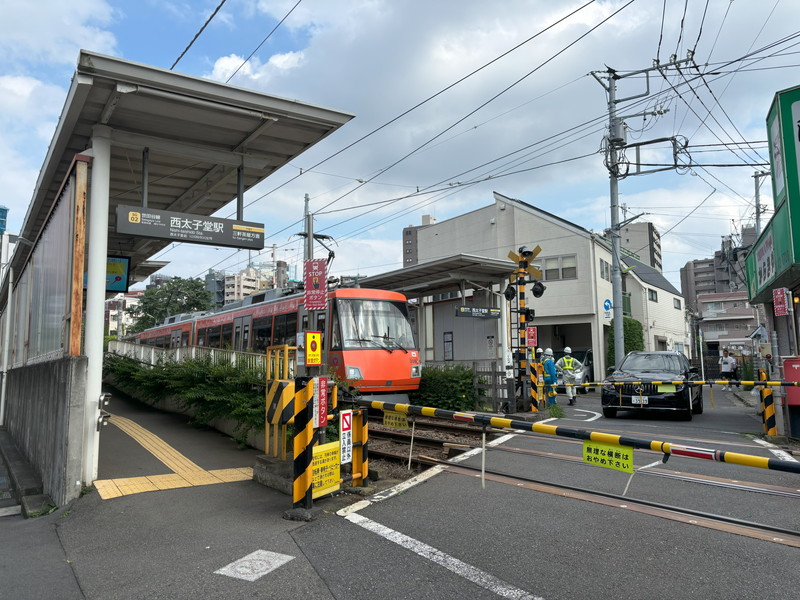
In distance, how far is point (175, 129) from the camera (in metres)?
8.33

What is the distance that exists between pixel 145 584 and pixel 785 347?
15718mm

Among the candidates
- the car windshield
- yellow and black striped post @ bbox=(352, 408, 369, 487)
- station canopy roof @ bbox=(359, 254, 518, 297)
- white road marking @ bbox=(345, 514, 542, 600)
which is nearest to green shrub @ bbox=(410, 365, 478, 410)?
station canopy roof @ bbox=(359, 254, 518, 297)

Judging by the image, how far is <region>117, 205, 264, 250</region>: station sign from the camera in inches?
305

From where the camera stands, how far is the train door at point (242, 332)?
16.8 metres

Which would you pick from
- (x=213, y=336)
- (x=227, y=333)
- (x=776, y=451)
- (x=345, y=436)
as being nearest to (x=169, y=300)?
(x=213, y=336)

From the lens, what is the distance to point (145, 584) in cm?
406

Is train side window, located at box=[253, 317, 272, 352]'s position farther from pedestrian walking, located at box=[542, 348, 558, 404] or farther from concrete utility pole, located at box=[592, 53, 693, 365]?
concrete utility pole, located at box=[592, 53, 693, 365]

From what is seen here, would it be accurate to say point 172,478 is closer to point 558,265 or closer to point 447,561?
point 447,561

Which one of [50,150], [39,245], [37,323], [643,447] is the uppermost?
[50,150]

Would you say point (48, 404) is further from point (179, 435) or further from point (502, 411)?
point (502, 411)

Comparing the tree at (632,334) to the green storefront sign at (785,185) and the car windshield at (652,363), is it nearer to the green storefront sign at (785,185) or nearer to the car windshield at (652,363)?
the car windshield at (652,363)

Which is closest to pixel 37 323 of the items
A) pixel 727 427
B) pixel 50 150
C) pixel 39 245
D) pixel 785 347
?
pixel 39 245

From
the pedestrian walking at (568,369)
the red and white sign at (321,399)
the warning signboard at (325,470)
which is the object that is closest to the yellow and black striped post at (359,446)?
the warning signboard at (325,470)

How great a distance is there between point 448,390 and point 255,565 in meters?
9.82
